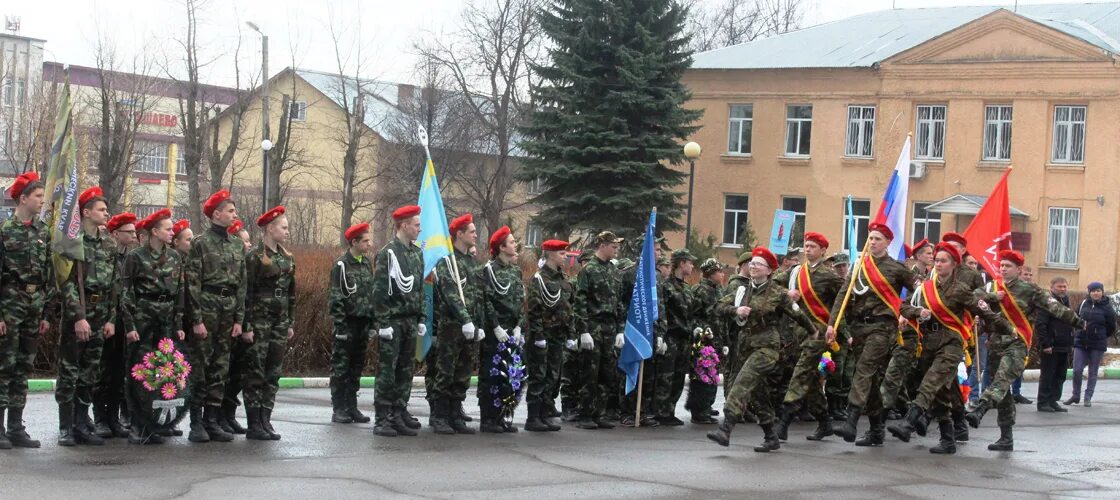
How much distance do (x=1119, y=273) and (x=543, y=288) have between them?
33459mm

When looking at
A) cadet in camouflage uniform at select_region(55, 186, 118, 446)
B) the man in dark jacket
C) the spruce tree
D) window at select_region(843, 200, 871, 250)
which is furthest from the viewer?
window at select_region(843, 200, 871, 250)

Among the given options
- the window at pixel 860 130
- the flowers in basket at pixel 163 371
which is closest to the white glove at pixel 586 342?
the flowers in basket at pixel 163 371

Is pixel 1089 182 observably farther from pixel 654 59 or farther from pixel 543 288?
pixel 543 288

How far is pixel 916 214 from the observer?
46656 mm

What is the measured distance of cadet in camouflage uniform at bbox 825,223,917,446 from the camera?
1317 cm

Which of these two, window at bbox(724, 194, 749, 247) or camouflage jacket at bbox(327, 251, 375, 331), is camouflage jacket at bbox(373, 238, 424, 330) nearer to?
camouflage jacket at bbox(327, 251, 375, 331)

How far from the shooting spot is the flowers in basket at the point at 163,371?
11.4 metres

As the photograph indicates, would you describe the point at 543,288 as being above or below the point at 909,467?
above

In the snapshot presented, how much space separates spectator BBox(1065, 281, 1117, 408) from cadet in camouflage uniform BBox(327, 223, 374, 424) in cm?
1027

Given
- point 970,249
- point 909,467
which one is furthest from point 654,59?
point 909,467

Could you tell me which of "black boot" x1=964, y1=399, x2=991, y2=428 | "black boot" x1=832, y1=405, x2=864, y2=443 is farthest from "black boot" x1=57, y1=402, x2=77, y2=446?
"black boot" x1=964, y1=399, x2=991, y2=428

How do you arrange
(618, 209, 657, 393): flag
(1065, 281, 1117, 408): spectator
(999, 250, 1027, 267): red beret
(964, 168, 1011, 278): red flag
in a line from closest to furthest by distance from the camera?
(618, 209, 657, 393): flag → (999, 250, 1027, 267): red beret → (964, 168, 1011, 278): red flag → (1065, 281, 1117, 408): spectator

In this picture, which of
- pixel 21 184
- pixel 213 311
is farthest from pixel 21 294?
pixel 213 311

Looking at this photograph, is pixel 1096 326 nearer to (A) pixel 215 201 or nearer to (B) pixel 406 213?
(B) pixel 406 213
